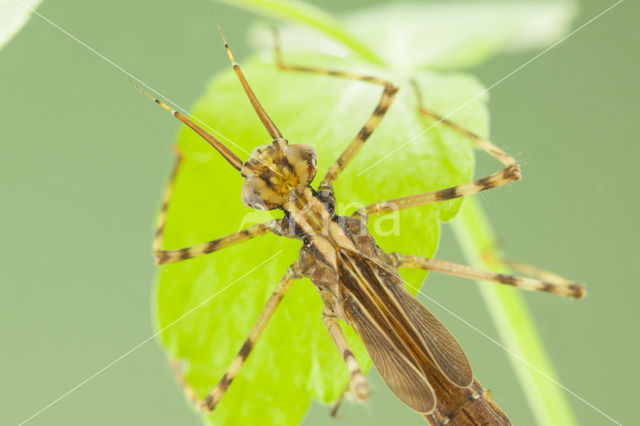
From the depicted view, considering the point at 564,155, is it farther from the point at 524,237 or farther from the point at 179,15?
the point at 179,15

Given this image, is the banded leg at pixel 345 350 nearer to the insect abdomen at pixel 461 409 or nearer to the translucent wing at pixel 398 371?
the translucent wing at pixel 398 371

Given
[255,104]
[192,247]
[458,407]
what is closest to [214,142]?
[255,104]

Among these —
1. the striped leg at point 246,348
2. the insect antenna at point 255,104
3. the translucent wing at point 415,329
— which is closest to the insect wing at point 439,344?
the translucent wing at point 415,329

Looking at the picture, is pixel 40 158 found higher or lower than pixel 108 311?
higher

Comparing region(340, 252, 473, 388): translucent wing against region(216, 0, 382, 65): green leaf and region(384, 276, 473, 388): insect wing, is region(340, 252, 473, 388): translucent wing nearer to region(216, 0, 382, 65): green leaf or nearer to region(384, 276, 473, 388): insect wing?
region(384, 276, 473, 388): insect wing

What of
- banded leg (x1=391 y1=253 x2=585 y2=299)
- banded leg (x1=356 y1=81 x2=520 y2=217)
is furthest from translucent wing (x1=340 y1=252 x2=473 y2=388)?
banded leg (x1=356 y1=81 x2=520 y2=217)

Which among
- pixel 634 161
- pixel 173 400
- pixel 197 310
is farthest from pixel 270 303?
pixel 634 161
